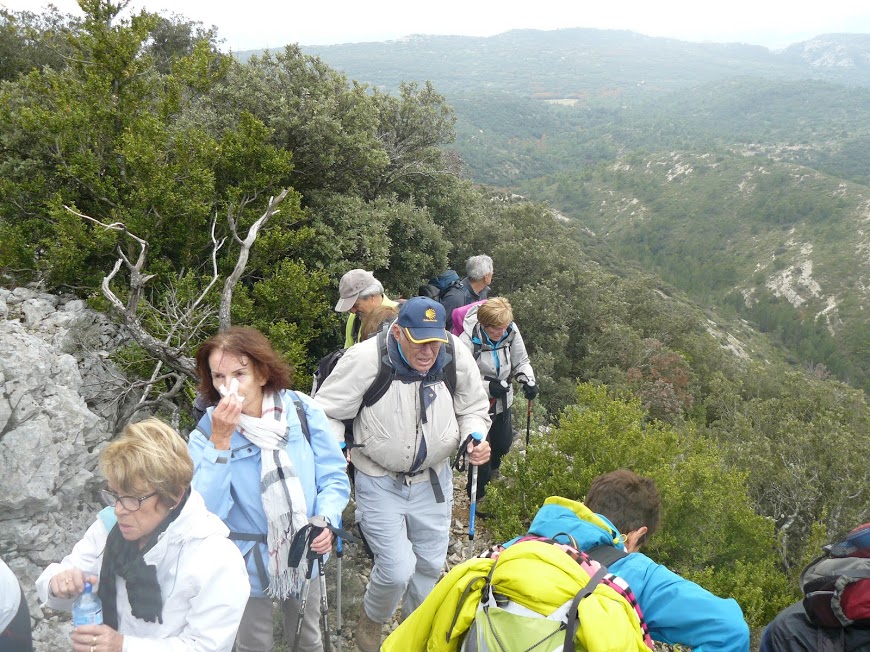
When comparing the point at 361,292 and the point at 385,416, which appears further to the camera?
the point at 361,292

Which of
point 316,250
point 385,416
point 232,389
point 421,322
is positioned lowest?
point 316,250

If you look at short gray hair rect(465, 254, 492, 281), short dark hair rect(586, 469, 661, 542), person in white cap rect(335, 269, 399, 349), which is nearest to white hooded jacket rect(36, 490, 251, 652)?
short dark hair rect(586, 469, 661, 542)

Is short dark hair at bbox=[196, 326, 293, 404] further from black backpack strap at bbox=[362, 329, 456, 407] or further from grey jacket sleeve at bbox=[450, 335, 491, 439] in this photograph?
grey jacket sleeve at bbox=[450, 335, 491, 439]

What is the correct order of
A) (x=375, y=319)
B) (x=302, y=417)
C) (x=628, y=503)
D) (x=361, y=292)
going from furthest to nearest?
(x=361, y=292)
(x=375, y=319)
(x=302, y=417)
(x=628, y=503)

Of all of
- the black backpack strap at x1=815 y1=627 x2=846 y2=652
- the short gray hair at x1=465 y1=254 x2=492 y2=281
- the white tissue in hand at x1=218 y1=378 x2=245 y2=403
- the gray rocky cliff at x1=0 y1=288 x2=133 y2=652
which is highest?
the white tissue in hand at x1=218 y1=378 x2=245 y2=403

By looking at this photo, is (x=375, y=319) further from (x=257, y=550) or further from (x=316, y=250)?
(x=316, y=250)

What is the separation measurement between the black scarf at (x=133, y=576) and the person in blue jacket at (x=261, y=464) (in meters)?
0.49

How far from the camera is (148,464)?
202cm

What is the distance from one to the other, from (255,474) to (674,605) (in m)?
1.87

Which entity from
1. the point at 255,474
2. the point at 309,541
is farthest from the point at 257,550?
the point at 255,474

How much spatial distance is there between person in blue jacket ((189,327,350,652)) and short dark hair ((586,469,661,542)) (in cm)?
128

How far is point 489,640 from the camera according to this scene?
188 centimetres

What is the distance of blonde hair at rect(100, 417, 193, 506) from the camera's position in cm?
201

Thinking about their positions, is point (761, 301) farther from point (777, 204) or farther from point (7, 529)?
point (7, 529)
